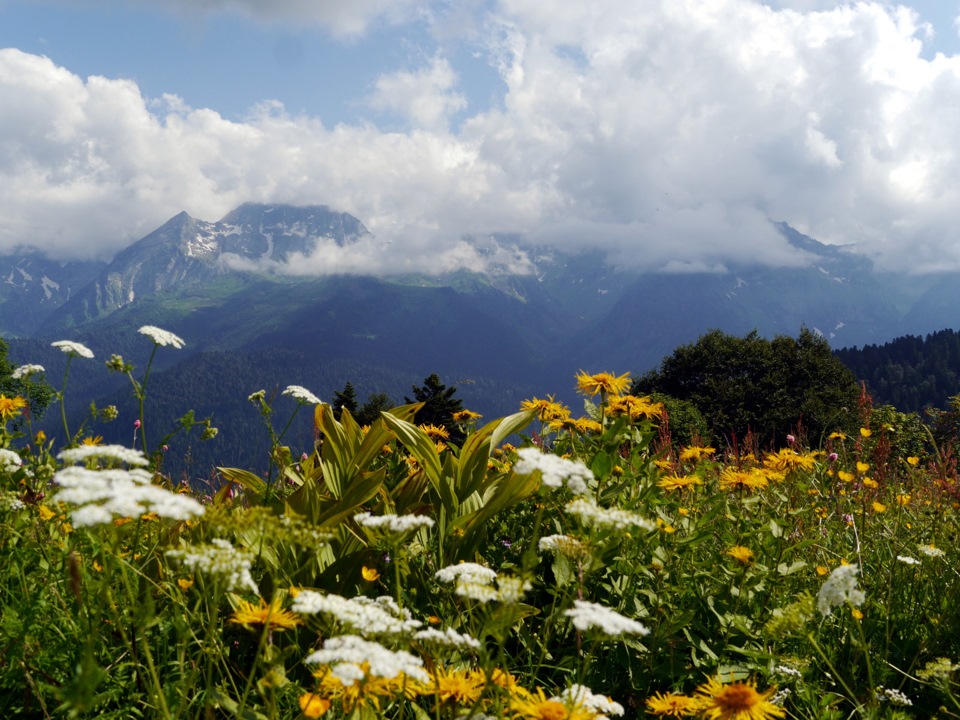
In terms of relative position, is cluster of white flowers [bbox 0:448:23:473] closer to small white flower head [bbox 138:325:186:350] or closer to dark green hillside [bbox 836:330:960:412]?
small white flower head [bbox 138:325:186:350]

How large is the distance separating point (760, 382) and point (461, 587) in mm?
45438

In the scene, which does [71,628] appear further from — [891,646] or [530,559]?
[891,646]

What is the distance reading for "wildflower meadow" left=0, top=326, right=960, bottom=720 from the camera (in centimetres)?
150

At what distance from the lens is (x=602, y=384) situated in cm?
346

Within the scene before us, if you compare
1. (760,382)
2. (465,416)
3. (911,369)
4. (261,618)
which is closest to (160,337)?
(261,618)

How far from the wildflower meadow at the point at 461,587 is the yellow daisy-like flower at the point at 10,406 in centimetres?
2

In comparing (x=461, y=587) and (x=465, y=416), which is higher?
(x=465, y=416)

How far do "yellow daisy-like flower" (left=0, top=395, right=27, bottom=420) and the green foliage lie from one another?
3976cm

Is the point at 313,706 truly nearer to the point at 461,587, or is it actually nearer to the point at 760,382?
the point at 461,587

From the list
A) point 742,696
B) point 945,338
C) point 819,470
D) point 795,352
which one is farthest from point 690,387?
point 945,338

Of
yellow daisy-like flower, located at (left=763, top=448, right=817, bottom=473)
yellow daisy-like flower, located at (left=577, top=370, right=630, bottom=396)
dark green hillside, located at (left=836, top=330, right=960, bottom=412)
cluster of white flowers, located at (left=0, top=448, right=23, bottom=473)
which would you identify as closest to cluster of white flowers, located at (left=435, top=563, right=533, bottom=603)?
cluster of white flowers, located at (left=0, top=448, right=23, bottom=473)

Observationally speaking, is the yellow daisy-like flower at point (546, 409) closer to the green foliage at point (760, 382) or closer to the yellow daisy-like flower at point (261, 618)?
the yellow daisy-like flower at point (261, 618)

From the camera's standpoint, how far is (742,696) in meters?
1.64

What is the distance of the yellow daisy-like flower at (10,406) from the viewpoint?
321 centimetres
